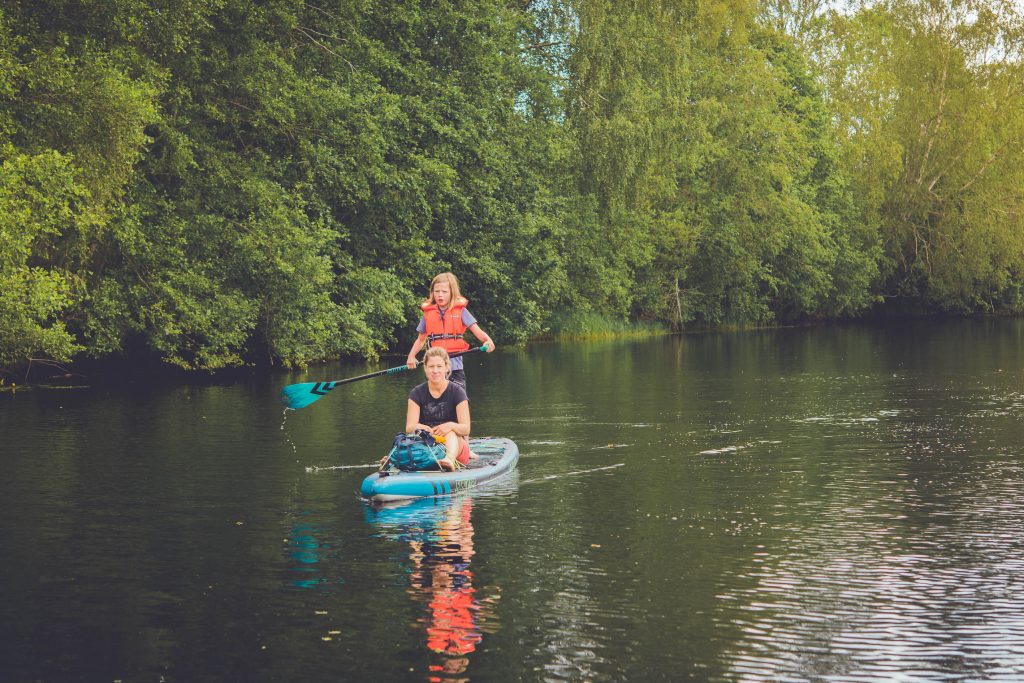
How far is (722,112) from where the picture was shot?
2110 inches

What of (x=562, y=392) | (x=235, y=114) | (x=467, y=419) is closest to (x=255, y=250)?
(x=235, y=114)

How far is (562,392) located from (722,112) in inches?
1206

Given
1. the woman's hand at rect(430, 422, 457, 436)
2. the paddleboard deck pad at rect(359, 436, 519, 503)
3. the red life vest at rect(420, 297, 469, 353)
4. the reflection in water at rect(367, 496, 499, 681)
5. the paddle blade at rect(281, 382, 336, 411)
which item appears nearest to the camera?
the reflection in water at rect(367, 496, 499, 681)

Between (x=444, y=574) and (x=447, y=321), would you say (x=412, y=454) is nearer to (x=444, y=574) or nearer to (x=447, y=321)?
(x=447, y=321)

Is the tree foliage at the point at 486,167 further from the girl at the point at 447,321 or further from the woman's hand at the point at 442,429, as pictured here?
the woman's hand at the point at 442,429

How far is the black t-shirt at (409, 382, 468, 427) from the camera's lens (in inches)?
535

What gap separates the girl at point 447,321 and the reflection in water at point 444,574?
2704 millimetres

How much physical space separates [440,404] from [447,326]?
1.85m

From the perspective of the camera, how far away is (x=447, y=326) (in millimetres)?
15258

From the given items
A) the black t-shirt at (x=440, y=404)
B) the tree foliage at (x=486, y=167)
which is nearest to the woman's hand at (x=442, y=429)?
the black t-shirt at (x=440, y=404)

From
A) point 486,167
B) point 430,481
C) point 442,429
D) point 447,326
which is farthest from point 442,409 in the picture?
point 486,167

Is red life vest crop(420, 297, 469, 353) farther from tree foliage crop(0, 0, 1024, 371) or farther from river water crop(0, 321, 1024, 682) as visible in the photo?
tree foliage crop(0, 0, 1024, 371)

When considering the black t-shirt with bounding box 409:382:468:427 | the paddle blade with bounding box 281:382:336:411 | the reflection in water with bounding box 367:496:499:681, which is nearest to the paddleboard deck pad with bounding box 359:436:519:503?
the reflection in water with bounding box 367:496:499:681

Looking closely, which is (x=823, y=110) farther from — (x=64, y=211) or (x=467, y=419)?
(x=467, y=419)
